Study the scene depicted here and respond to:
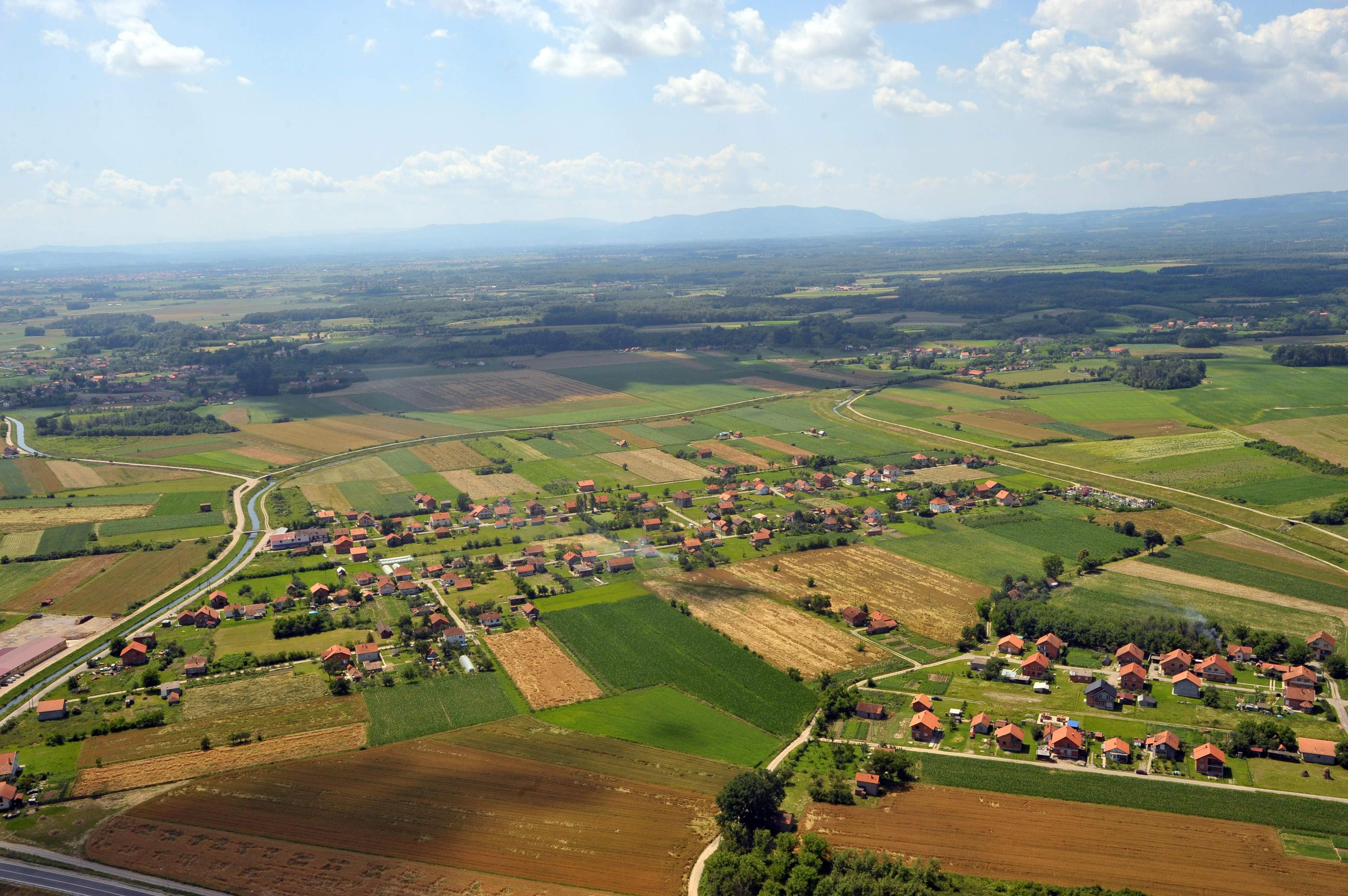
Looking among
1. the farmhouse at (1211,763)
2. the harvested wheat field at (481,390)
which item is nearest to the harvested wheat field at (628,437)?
the harvested wheat field at (481,390)

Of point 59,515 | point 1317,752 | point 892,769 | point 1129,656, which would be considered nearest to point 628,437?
point 59,515

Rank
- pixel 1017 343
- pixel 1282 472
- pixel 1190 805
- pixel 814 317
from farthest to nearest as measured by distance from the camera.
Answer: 1. pixel 814 317
2. pixel 1017 343
3. pixel 1282 472
4. pixel 1190 805

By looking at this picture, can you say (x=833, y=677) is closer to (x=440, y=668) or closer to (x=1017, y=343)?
(x=440, y=668)

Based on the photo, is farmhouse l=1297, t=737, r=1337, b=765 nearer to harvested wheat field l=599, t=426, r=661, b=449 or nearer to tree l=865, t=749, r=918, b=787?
tree l=865, t=749, r=918, b=787

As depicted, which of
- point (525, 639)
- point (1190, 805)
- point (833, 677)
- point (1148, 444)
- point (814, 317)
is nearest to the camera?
point (1190, 805)

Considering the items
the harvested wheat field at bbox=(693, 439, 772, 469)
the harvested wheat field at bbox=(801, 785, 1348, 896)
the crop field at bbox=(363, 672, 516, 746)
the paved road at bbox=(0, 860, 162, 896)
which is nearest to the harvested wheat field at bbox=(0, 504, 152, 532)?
the crop field at bbox=(363, 672, 516, 746)

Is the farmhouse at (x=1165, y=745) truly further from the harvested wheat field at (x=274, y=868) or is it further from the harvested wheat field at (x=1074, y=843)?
the harvested wheat field at (x=274, y=868)

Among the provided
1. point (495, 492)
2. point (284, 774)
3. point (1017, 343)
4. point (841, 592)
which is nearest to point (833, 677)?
point (841, 592)
